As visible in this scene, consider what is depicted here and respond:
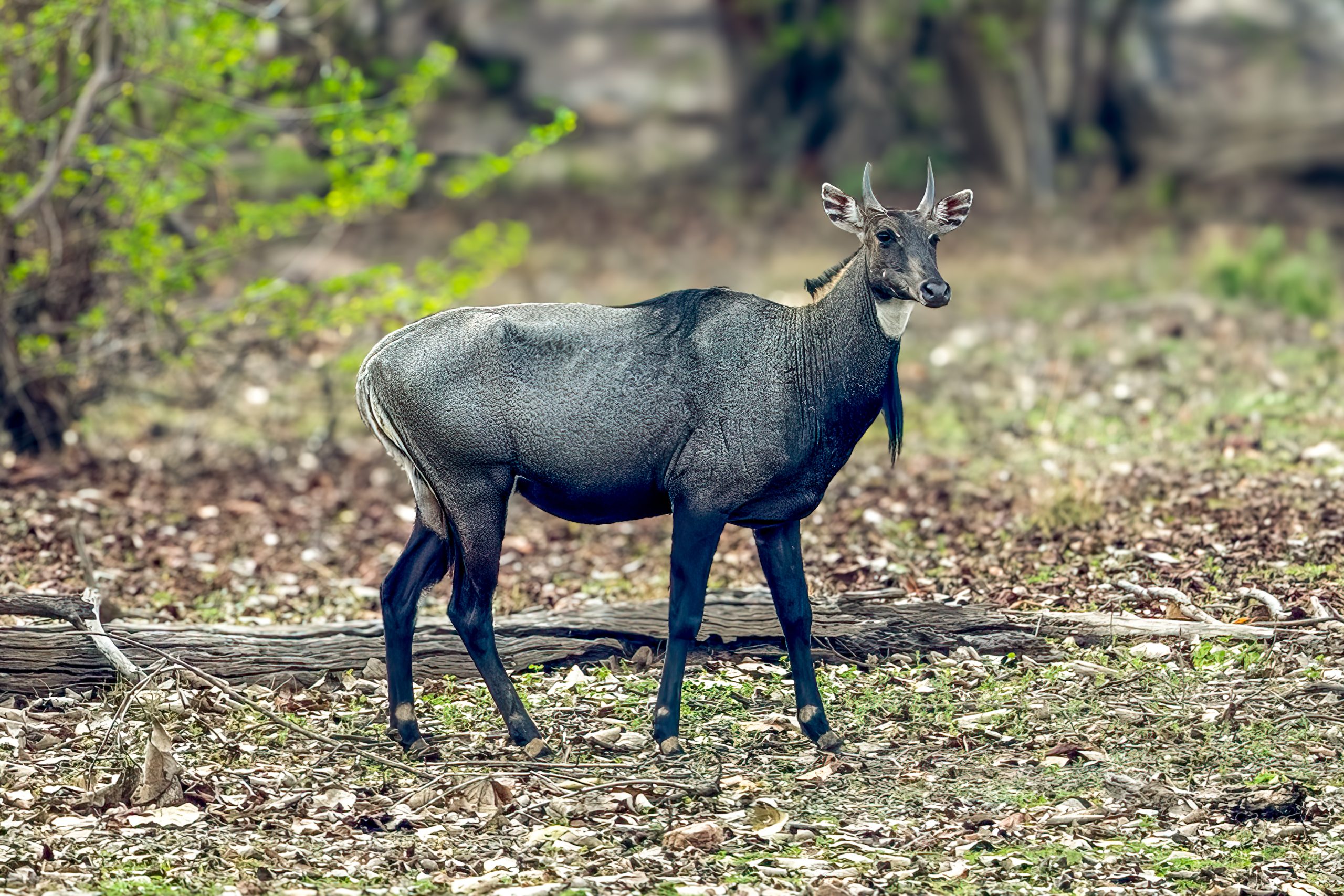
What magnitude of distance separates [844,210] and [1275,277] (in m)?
10.8

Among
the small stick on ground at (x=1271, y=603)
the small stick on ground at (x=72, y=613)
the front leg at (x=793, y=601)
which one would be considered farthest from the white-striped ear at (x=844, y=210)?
the small stick on ground at (x=72, y=613)

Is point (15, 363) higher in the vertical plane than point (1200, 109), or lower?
lower

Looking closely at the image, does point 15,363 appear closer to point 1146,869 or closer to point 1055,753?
point 1055,753

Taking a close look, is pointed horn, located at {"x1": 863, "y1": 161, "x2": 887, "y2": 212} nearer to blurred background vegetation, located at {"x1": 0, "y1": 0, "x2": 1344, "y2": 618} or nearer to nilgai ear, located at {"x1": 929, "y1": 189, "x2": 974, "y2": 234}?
nilgai ear, located at {"x1": 929, "y1": 189, "x2": 974, "y2": 234}

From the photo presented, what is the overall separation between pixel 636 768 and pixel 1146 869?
2.03 metres

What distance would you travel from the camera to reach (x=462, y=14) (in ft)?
76.1

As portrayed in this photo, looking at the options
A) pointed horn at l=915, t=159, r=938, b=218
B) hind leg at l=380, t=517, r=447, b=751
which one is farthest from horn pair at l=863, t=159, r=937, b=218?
hind leg at l=380, t=517, r=447, b=751

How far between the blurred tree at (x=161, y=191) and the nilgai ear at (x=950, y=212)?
420 centimetres

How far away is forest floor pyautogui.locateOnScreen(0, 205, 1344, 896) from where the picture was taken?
19.2ft

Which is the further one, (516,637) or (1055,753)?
(516,637)

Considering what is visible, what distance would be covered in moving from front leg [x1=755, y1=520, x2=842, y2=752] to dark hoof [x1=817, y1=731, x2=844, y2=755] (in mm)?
65

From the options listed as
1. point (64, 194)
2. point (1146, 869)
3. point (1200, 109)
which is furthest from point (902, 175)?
point (1146, 869)

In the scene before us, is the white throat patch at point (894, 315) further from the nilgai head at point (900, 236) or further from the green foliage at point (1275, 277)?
the green foliage at point (1275, 277)

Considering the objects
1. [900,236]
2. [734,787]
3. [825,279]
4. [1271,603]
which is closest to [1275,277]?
[1271,603]
